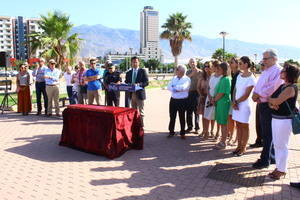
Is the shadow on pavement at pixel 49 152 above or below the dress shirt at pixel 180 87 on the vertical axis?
below

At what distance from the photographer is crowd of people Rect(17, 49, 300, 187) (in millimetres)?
4340

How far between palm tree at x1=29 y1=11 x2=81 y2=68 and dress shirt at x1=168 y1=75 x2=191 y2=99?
50.0 ft

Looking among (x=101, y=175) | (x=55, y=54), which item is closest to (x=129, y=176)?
(x=101, y=175)

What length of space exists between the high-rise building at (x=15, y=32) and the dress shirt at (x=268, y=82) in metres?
134

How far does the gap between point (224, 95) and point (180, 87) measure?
117 centimetres

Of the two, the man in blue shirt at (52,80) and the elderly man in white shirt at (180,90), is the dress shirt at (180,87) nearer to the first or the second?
the elderly man in white shirt at (180,90)

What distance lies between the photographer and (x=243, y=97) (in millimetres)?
5449

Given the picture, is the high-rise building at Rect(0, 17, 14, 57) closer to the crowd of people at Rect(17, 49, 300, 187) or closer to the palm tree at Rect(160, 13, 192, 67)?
the palm tree at Rect(160, 13, 192, 67)

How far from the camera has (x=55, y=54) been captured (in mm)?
20609

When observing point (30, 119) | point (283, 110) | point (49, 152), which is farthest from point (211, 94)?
point (30, 119)

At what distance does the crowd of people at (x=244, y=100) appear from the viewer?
4.26 meters

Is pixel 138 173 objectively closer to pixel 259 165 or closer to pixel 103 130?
pixel 103 130

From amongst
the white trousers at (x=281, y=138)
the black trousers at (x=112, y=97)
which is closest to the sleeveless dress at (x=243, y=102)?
the white trousers at (x=281, y=138)

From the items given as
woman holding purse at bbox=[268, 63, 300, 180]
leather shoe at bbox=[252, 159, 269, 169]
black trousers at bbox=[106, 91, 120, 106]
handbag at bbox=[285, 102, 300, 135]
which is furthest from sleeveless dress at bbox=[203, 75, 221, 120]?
black trousers at bbox=[106, 91, 120, 106]
